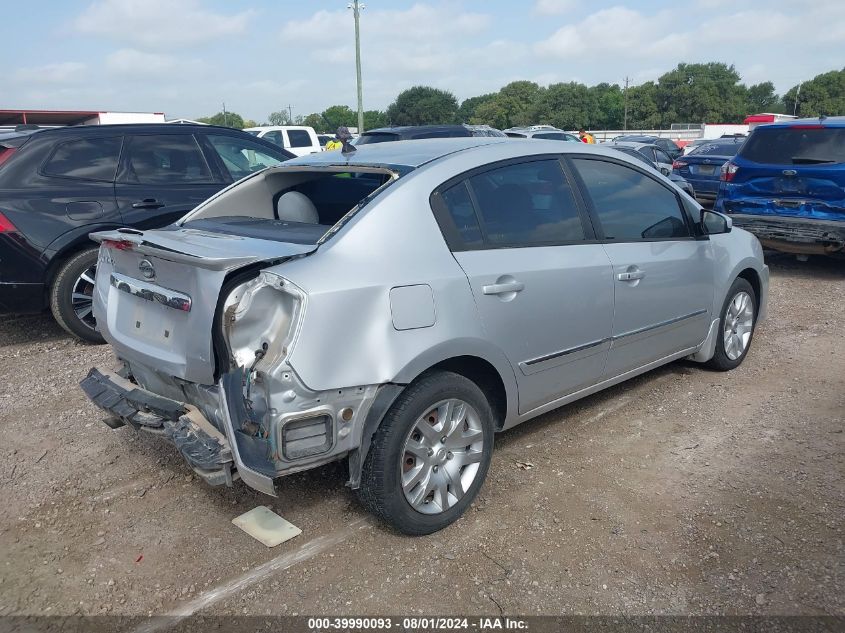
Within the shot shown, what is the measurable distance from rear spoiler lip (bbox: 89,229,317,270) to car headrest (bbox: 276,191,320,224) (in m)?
0.86

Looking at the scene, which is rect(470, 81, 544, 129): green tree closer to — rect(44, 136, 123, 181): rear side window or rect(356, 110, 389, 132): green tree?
rect(356, 110, 389, 132): green tree

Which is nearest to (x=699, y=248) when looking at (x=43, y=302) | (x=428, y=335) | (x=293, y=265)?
(x=428, y=335)

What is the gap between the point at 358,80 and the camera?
27500 millimetres

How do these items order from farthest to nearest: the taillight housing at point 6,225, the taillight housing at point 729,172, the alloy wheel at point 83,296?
the taillight housing at point 729,172 → the alloy wheel at point 83,296 → the taillight housing at point 6,225

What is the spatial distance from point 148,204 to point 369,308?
13.3 ft

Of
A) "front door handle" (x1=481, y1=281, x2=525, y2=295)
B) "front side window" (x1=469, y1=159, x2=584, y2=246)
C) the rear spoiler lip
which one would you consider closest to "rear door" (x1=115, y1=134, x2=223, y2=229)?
the rear spoiler lip

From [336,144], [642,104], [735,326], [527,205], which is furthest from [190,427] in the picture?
[642,104]

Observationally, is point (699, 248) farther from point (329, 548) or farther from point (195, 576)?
point (195, 576)

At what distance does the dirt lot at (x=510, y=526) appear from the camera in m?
2.80

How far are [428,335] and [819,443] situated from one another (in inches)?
102

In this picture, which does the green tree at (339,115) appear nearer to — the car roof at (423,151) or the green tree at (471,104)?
the green tree at (471,104)

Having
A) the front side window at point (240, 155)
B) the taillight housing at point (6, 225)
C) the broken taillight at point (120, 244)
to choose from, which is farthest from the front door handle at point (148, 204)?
the broken taillight at point (120, 244)

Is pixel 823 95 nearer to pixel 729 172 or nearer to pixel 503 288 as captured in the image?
pixel 729 172

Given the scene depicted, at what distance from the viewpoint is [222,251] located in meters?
2.96
